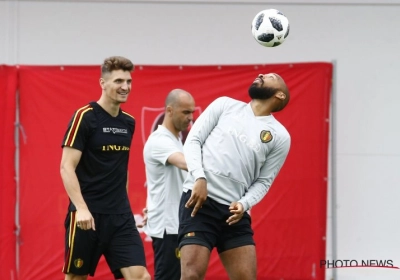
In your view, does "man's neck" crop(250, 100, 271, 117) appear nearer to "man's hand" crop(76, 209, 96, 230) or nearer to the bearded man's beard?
the bearded man's beard

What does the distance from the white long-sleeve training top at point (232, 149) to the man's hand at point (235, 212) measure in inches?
2.9

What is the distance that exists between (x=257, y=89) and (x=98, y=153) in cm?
131

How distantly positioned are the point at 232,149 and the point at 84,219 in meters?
1.17

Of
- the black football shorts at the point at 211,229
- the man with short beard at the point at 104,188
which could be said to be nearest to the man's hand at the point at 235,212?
the black football shorts at the point at 211,229

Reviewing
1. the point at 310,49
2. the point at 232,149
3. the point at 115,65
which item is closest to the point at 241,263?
the point at 232,149

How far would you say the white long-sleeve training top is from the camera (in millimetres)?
5977

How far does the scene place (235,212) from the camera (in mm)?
5844

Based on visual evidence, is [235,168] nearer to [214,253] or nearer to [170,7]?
[214,253]

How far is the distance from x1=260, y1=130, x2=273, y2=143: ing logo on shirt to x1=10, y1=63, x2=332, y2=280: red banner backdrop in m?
3.28

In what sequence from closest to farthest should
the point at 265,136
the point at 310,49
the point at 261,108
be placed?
the point at 265,136 < the point at 261,108 < the point at 310,49

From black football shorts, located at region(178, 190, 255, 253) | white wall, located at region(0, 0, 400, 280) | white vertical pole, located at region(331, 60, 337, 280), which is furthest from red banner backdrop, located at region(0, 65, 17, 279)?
black football shorts, located at region(178, 190, 255, 253)

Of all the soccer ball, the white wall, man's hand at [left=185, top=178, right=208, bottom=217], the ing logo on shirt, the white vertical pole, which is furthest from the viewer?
the white wall

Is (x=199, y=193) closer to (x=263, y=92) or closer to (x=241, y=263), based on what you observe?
(x=241, y=263)

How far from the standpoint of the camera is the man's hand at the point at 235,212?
5836mm
